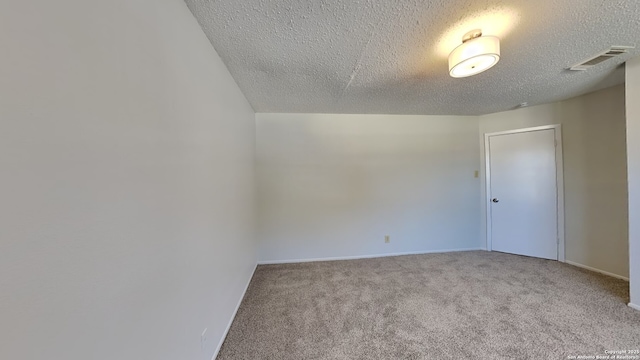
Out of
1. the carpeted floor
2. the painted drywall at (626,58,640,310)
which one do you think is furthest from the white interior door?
the painted drywall at (626,58,640,310)

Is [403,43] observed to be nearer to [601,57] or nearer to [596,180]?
[601,57]

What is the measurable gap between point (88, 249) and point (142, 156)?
389mm

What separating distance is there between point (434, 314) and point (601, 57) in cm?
276

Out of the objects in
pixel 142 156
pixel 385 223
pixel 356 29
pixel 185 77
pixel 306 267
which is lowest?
pixel 306 267

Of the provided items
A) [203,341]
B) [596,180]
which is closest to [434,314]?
[203,341]

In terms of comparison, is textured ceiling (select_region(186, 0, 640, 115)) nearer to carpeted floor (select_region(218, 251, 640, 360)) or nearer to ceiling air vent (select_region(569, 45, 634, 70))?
ceiling air vent (select_region(569, 45, 634, 70))

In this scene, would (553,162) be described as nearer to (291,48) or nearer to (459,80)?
(459,80)

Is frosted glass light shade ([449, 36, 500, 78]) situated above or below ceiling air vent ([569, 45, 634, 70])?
below

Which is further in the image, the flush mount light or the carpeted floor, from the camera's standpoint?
the carpeted floor

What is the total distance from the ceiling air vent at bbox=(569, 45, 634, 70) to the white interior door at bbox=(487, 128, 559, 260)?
1461 mm

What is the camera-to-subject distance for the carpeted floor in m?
1.67

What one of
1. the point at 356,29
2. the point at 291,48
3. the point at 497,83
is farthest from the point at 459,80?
the point at 291,48

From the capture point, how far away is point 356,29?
154cm

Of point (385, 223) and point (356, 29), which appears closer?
point (356, 29)
